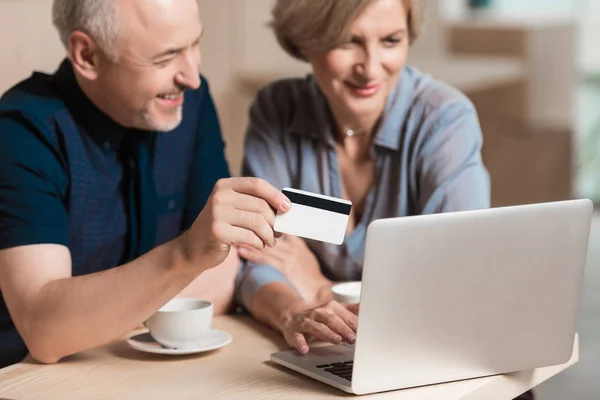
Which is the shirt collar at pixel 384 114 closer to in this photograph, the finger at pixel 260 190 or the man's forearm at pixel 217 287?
the man's forearm at pixel 217 287

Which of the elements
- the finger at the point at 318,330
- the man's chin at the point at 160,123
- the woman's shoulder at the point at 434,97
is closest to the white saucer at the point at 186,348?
the finger at the point at 318,330

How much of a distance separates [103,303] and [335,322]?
1.19 feet

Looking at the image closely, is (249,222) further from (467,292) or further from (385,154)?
(385,154)

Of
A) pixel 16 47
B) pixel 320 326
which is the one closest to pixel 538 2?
pixel 16 47

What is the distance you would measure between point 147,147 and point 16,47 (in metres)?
0.93

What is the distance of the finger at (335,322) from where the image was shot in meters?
1.53

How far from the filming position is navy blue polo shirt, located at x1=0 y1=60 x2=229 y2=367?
1.68 m

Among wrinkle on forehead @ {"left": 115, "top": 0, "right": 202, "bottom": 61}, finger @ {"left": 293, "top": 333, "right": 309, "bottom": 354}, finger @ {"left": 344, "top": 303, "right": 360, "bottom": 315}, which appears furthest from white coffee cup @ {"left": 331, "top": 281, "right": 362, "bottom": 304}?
wrinkle on forehead @ {"left": 115, "top": 0, "right": 202, "bottom": 61}

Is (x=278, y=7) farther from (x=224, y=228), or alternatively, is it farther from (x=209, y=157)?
(x=224, y=228)

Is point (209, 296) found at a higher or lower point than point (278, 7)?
lower

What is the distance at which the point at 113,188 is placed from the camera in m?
1.90

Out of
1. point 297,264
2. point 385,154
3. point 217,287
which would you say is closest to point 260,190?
point 217,287

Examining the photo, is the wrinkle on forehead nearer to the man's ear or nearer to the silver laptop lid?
the man's ear

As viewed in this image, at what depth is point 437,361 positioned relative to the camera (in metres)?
1.36
